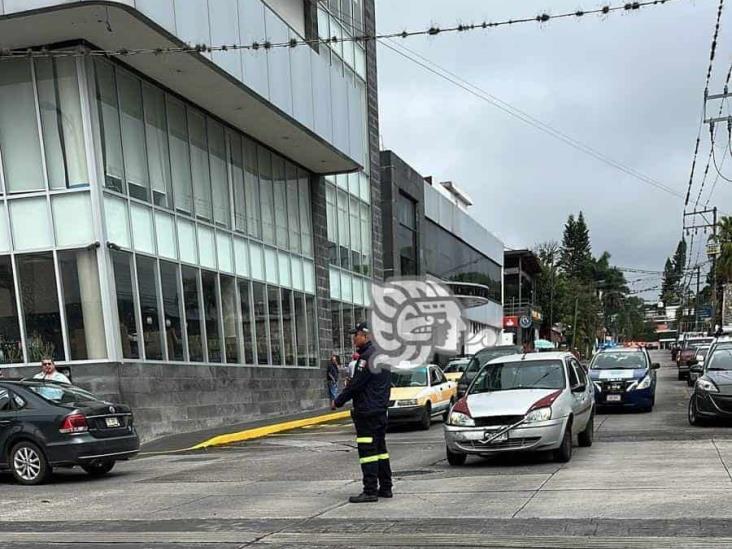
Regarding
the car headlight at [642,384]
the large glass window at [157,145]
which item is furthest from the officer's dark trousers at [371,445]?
the large glass window at [157,145]

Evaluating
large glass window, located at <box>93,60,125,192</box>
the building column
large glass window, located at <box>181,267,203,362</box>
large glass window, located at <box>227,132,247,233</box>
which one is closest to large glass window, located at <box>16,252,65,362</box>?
the building column

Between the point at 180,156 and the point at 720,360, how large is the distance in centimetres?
1383

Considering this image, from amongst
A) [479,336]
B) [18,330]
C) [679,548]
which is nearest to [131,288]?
[18,330]

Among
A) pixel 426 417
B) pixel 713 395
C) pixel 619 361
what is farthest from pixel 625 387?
pixel 426 417

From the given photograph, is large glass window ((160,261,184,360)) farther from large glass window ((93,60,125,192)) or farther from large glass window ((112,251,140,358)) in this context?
large glass window ((93,60,125,192))

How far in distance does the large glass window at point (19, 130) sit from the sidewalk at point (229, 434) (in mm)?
6263

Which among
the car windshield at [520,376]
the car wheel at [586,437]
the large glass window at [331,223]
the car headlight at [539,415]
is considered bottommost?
the car wheel at [586,437]

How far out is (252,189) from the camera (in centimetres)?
2470

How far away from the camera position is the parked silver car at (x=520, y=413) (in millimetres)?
10547

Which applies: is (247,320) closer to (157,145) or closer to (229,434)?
(229,434)

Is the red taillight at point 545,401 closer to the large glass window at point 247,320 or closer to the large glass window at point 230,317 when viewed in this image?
the large glass window at point 230,317

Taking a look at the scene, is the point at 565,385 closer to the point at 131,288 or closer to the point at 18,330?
the point at 131,288

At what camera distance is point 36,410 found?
11.4 meters

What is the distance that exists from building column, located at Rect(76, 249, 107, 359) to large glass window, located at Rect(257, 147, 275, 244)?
842 centimetres
